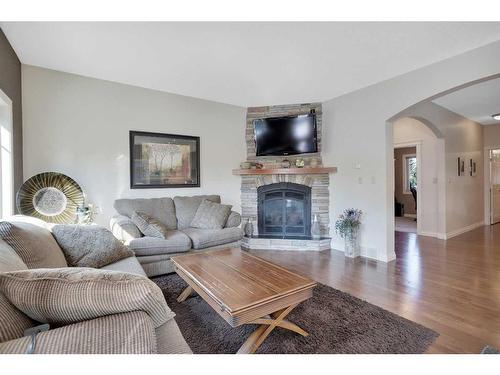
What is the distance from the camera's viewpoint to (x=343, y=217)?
3.94 meters

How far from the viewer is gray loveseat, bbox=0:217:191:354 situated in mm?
711

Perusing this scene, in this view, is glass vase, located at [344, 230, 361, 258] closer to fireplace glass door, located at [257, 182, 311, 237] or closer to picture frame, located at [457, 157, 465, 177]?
fireplace glass door, located at [257, 182, 311, 237]

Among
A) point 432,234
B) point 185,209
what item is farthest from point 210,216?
point 432,234

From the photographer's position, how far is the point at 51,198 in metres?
2.99

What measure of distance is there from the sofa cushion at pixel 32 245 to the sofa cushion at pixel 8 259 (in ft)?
0.21

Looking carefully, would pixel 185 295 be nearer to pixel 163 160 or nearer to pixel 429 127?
pixel 163 160

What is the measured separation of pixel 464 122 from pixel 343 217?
3.94 metres

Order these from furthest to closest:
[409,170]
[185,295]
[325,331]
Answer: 1. [409,170]
2. [185,295]
3. [325,331]

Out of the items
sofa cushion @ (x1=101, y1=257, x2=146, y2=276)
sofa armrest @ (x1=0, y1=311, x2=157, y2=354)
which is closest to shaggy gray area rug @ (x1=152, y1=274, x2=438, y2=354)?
sofa cushion @ (x1=101, y1=257, x2=146, y2=276)

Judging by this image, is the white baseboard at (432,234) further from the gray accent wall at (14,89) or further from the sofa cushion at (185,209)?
the gray accent wall at (14,89)

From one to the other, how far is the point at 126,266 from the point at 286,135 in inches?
124
